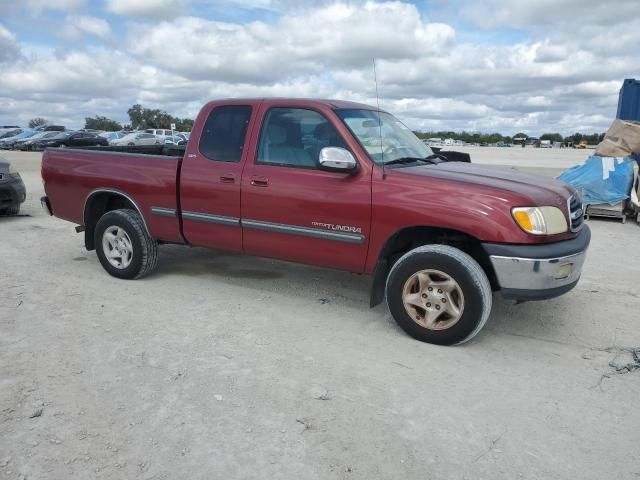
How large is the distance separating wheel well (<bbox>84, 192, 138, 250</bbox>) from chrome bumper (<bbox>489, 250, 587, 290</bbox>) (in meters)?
3.86

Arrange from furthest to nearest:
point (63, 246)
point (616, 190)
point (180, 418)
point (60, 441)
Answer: point (616, 190) → point (63, 246) → point (180, 418) → point (60, 441)

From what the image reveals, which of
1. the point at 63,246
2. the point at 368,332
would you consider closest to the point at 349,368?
the point at 368,332

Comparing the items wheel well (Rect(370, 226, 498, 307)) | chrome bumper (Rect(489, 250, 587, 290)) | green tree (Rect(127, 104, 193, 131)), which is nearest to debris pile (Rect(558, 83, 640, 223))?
wheel well (Rect(370, 226, 498, 307))

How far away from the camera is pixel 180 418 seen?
294 cm

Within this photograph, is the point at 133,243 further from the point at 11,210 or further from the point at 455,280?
the point at 11,210

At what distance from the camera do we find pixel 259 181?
15.1 feet

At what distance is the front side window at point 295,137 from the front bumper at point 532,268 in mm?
1546

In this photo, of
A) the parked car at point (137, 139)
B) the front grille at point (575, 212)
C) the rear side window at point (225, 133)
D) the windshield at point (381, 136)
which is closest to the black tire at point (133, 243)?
the rear side window at point (225, 133)

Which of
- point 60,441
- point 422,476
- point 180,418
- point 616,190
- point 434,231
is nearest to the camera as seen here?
point 422,476

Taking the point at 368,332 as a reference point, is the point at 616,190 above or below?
above

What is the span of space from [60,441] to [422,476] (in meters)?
1.84

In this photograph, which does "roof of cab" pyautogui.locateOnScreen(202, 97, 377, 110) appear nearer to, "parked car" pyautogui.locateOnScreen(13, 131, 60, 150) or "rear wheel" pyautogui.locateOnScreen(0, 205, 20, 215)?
"rear wheel" pyautogui.locateOnScreen(0, 205, 20, 215)

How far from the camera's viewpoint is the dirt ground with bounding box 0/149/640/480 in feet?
8.59

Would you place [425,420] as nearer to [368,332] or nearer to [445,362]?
[445,362]
